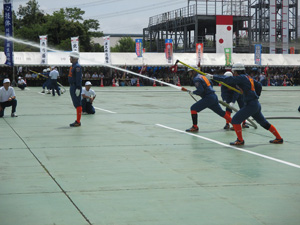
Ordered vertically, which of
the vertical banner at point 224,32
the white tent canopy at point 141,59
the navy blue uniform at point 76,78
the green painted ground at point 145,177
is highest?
the vertical banner at point 224,32

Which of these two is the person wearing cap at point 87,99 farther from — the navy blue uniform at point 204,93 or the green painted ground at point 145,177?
the navy blue uniform at point 204,93

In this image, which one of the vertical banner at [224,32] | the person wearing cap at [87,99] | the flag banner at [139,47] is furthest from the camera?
the vertical banner at [224,32]

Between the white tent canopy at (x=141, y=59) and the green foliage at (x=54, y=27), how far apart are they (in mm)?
27499

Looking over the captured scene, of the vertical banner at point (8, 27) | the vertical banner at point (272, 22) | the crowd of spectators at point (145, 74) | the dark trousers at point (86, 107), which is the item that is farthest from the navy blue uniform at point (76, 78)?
the vertical banner at point (272, 22)

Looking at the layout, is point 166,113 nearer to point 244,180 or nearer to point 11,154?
point 11,154

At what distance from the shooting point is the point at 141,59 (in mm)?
48938

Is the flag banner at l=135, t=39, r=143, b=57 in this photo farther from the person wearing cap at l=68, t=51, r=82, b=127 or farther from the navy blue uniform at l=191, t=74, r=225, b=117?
the navy blue uniform at l=191, t=74, r=225, b=117

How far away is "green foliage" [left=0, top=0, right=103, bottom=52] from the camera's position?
78.1 meters

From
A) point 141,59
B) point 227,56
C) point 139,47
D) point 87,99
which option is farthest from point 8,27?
point 87,99

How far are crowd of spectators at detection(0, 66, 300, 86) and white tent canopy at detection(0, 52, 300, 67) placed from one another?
976mm

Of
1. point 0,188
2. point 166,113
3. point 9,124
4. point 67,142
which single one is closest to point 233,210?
point 0,188

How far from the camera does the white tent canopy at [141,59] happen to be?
150 feet

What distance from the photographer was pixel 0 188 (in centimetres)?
667

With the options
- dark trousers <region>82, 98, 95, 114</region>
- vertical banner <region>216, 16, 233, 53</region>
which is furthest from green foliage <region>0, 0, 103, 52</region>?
dark trousers <region>82, 98, 95, 114</region>
